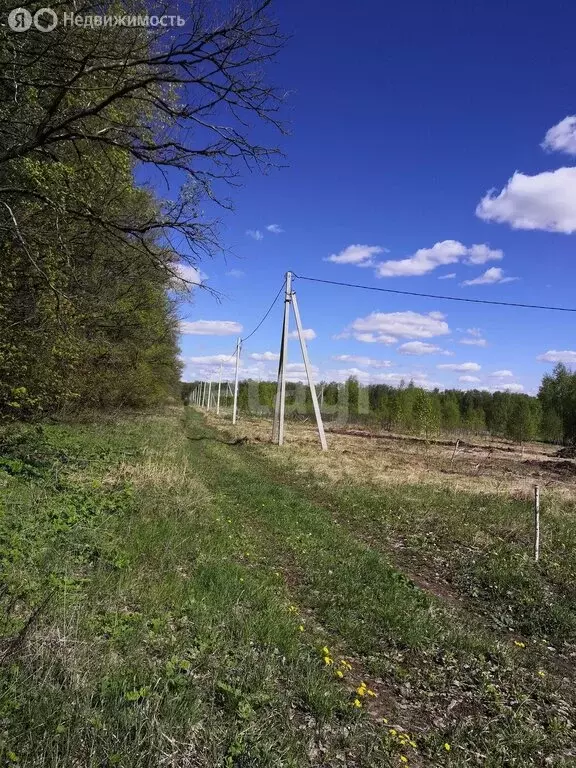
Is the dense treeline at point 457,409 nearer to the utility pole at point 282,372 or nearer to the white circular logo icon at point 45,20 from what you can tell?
the utility pole at point 282,372

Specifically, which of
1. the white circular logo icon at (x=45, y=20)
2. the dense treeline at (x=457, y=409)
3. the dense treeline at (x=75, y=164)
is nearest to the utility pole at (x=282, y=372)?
the dense treeline at (x=75, y=164)

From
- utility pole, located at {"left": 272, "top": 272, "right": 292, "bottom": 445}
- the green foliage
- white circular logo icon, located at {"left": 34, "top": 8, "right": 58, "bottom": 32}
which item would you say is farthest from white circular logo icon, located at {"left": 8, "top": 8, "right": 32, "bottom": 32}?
the green foliage

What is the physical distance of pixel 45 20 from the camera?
13.5 feet

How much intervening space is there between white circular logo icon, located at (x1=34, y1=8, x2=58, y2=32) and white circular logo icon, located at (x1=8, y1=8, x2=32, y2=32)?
0.06 metres

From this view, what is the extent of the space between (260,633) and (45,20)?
558 centimetres

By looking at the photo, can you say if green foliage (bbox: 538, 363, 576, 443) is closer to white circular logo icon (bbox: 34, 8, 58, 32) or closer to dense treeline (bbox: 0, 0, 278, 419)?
dense treeline (bbox: 0, 0, 278, 419)

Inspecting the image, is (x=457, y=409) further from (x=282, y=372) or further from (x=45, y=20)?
(x=45, y=20)

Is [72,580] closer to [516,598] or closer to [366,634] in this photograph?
[366,634]

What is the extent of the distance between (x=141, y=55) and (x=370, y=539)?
A: 24.7ft

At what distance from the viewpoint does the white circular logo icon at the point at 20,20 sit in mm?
3844

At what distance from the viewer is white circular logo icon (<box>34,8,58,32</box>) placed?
3955 mm

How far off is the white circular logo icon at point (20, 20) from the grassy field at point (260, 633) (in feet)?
14.5

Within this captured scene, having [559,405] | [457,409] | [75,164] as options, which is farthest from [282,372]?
[559,405]

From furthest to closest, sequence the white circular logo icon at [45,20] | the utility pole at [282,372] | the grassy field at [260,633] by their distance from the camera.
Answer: the utility pole at [282,372] → the white circular logo icon at [45,20] → the grassy field at [260,633]
